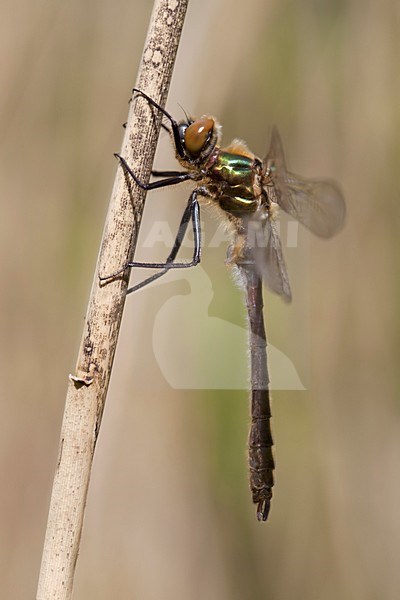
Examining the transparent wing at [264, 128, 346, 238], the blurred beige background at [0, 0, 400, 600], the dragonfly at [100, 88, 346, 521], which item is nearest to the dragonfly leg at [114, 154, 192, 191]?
the dragonfly at [100, 88, 346, 521]

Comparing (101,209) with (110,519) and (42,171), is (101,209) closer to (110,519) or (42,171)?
(42,171)

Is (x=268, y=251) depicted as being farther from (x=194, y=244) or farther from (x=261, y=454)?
(x=261, y=454)

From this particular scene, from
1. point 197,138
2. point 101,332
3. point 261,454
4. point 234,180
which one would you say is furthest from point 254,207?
point 101,332

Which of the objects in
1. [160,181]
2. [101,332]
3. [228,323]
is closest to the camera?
[101,332]

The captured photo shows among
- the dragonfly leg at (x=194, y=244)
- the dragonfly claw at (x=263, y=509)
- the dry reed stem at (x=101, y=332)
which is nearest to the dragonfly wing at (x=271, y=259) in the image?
the dragonfly leg at (x=194, y=244)

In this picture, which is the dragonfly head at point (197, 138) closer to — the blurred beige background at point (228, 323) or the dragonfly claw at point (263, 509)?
the blurred beige background at point (228, 323)

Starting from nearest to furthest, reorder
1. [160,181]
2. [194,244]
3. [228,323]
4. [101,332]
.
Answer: [101,332], [160,181], [194,244], [228,323]
